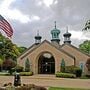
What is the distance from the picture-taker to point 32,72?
5700cm

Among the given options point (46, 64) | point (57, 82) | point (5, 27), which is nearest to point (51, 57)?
point (46, 64)

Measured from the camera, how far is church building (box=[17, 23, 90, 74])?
55812 mm

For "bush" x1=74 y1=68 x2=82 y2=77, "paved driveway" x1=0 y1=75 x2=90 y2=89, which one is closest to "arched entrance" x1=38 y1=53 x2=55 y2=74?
"bush" x1=74 y1=68 x2=82 y2=77

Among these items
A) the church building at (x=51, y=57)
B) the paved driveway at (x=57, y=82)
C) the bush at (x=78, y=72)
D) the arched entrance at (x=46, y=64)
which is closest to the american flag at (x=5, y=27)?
the paved driveway at (x=57, y=82)

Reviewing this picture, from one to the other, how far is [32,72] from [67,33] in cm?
1387

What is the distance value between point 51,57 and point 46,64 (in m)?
2.60

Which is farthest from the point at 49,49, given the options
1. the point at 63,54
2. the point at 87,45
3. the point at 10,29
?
the point at 87,45

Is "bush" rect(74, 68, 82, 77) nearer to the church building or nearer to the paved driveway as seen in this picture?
the church building

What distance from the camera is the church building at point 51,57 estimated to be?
2197 inches

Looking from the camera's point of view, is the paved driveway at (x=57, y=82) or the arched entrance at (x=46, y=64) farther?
the arched entrance at (x=46, y=64)

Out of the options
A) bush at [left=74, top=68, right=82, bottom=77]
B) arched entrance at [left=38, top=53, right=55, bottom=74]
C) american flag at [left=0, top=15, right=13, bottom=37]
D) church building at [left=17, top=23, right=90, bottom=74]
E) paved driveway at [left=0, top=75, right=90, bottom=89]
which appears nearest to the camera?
american flag at [left=0, top=15, right=13, bottom=37]

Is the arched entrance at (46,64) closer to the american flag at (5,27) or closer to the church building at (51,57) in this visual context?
the church building at (51,57)

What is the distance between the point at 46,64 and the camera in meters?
A: 60.8

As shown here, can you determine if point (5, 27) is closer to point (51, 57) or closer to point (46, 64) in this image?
point (51, 57)
